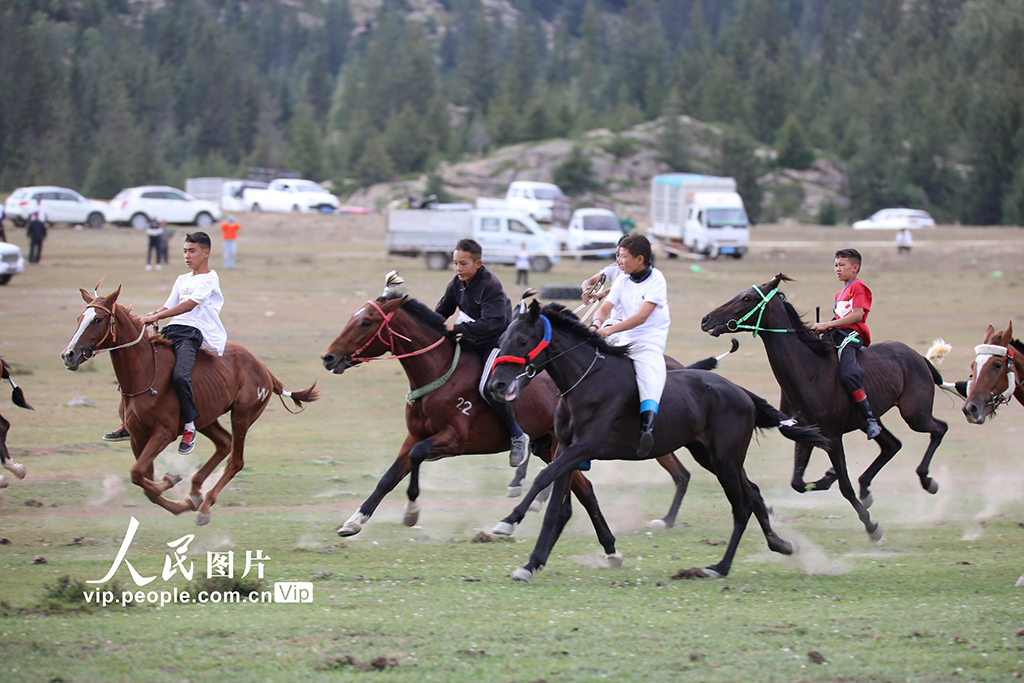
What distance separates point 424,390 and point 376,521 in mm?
1778

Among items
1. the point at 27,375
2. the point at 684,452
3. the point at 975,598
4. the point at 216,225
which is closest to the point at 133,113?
the point at 216,225

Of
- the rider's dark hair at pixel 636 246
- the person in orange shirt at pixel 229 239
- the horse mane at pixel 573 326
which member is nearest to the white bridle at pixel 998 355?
the rider's dark hair at pixel 636 246

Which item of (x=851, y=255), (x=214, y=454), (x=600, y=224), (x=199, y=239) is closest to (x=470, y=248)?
(x=199, y=239)

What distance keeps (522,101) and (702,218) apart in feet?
186

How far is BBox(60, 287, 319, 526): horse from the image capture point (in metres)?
8.67

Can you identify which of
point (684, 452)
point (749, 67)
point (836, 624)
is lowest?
point (684, 452)

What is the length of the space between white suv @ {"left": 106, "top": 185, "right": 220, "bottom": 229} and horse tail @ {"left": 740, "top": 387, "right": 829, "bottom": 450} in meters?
43.2

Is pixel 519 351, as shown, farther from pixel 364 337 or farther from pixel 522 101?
pixel 522 101

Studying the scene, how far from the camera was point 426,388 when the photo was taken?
8828 mm

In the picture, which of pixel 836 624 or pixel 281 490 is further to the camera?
pixel 281 490

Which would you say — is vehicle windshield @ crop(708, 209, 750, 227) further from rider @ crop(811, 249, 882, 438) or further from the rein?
the rein

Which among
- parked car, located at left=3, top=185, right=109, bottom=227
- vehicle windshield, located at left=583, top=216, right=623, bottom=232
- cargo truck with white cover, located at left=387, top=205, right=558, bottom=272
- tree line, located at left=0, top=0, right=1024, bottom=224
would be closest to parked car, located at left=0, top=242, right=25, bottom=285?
tree line, located at left=0, top=0, right=1024, bottom=224

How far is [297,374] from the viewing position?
18.6 meters

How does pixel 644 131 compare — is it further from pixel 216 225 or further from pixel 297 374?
pixel 297 374
